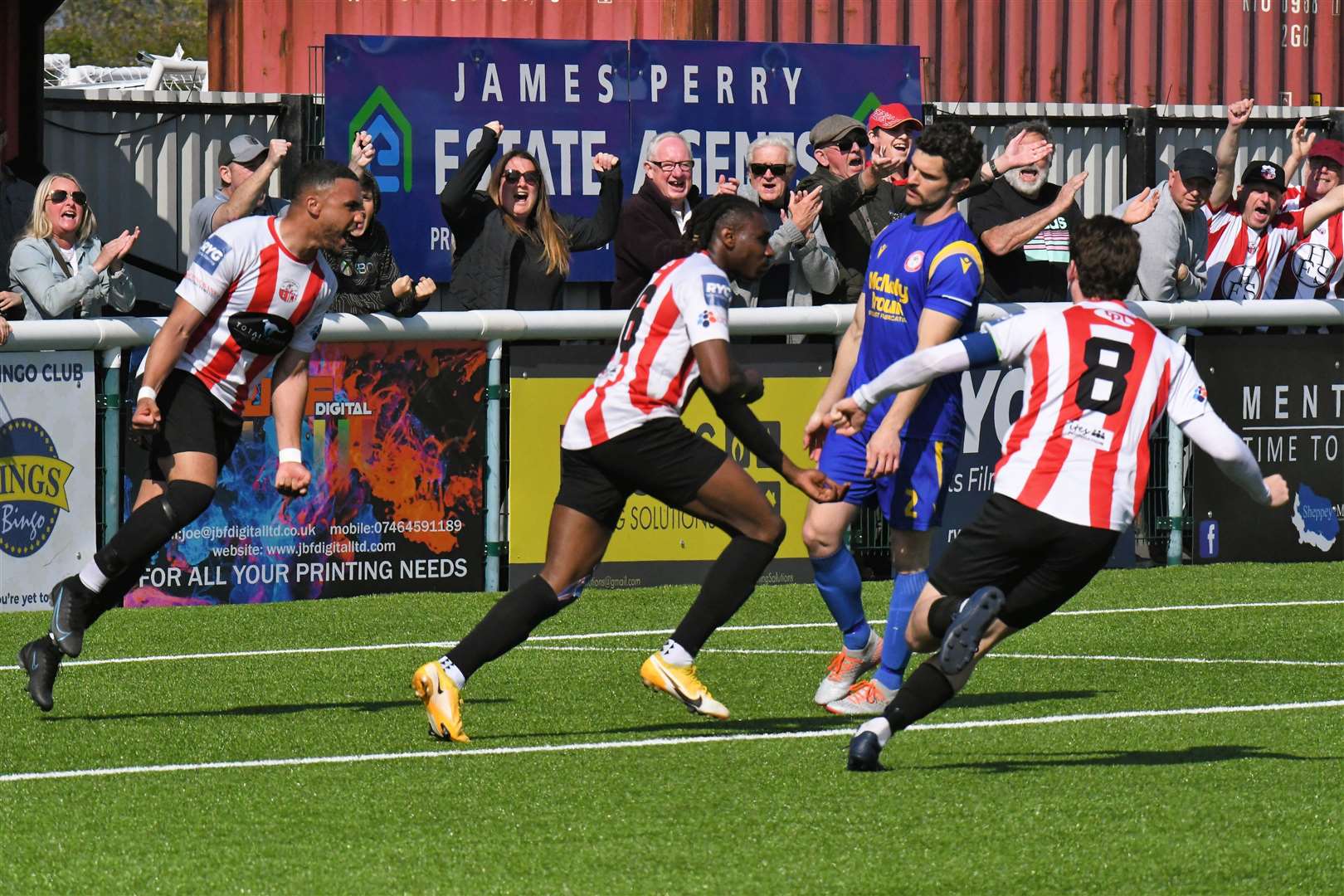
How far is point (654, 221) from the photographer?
1229 centimetres

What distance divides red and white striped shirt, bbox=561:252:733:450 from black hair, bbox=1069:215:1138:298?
1.30 metres

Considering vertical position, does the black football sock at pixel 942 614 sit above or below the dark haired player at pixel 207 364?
below

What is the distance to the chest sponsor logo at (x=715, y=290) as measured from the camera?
7.78 metres

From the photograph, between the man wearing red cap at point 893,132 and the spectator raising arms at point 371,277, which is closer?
the spectator raising arms at point 371,277

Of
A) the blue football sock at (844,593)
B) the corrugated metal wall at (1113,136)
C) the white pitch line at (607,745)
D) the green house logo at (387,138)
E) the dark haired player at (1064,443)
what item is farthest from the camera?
the corrugated metal wall at (1113,136)

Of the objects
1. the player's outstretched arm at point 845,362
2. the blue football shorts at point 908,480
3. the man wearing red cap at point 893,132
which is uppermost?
the man wearing red cap at point 893,132

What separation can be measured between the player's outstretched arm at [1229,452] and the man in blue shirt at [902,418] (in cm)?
141

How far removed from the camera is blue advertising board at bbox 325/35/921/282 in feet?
50.0

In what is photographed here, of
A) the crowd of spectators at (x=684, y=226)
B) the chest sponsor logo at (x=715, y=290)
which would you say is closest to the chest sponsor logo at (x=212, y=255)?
the chest sponsor logo at (x=715, y=290)

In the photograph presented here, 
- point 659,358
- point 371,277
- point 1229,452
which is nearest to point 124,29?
point 371,277

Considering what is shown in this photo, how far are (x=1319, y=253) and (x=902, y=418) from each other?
7036 mm

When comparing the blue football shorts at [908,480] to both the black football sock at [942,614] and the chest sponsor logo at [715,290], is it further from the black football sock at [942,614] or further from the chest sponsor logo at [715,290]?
the black football sock at [942,614]

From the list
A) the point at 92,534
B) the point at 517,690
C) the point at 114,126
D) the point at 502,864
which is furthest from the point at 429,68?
the point at 502,864

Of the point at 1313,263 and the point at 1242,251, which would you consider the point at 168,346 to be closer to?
the point at 1242,251
